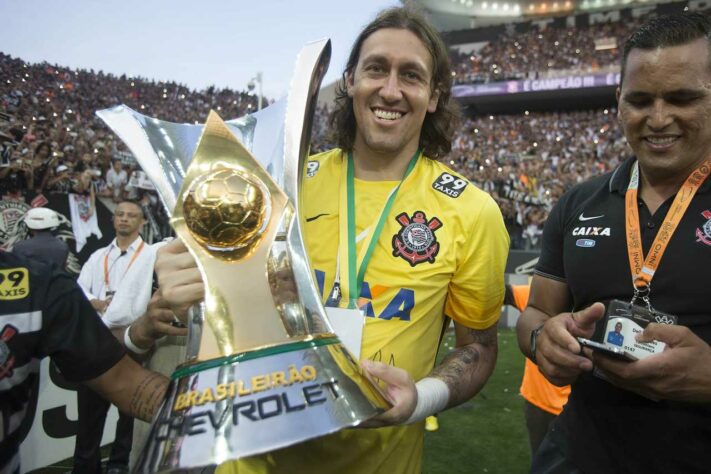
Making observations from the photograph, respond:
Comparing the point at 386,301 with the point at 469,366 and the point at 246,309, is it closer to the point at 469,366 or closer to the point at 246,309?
the point at 469,366

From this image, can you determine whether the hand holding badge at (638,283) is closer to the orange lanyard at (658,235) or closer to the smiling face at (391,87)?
the orange lanyard at (658,235)

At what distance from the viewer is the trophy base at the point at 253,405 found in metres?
0.73

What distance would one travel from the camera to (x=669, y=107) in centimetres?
146

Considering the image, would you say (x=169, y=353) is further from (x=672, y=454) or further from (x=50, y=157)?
(x=50, y=157)

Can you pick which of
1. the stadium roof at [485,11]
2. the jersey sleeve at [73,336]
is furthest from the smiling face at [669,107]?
the stadium roof at [485,11]

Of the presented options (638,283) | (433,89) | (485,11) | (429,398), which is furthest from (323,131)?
(485,11)

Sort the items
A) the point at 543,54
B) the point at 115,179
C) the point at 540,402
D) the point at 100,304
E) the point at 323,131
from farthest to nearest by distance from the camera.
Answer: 1. the point at 543,54
2. the point at 323,131
3. the point at 115,179
4. the point at 100,304
5. the point at 540,402

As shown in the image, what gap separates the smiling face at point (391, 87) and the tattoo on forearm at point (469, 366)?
0.62m

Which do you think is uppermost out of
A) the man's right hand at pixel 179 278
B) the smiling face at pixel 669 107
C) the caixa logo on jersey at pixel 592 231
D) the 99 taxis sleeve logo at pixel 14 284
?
the smiling face at pixel 669 107

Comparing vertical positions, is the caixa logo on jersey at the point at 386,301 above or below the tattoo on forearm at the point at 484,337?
above

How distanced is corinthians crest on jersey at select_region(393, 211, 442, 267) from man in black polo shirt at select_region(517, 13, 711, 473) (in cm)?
38

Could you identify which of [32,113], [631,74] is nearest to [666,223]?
[631,74]

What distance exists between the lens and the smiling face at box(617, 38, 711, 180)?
56.3 inches

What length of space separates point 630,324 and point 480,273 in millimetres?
386
